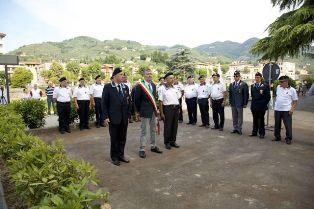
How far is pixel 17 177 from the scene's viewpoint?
8.83 feet

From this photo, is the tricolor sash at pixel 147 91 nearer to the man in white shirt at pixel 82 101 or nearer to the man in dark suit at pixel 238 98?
the man in dark suit at pixel 238 98

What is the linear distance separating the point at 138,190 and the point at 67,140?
4.95m

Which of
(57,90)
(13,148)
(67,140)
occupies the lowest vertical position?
(67,140)

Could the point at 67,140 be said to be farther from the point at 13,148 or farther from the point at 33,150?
the point at 33,150

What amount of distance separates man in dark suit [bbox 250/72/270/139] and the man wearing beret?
2753 millimetres

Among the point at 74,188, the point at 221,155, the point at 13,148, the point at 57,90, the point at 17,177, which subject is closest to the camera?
the point at 74,188

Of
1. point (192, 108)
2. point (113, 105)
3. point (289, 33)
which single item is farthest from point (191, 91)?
point (289, 33)

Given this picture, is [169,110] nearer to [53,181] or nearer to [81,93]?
[81,93]

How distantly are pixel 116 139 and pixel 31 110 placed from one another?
533cm

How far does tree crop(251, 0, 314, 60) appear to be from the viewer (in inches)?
601

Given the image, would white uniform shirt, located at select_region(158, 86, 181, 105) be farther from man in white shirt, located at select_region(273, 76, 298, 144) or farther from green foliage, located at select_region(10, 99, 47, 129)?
green foliage, located at select_region(10, 99, 47, 129)

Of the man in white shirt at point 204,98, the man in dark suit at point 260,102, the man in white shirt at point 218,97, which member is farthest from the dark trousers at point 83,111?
the man in dark suit at point 260,102

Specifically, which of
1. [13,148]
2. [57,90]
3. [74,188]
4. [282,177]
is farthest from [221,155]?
[57,90]

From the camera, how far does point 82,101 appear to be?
10.5 m
